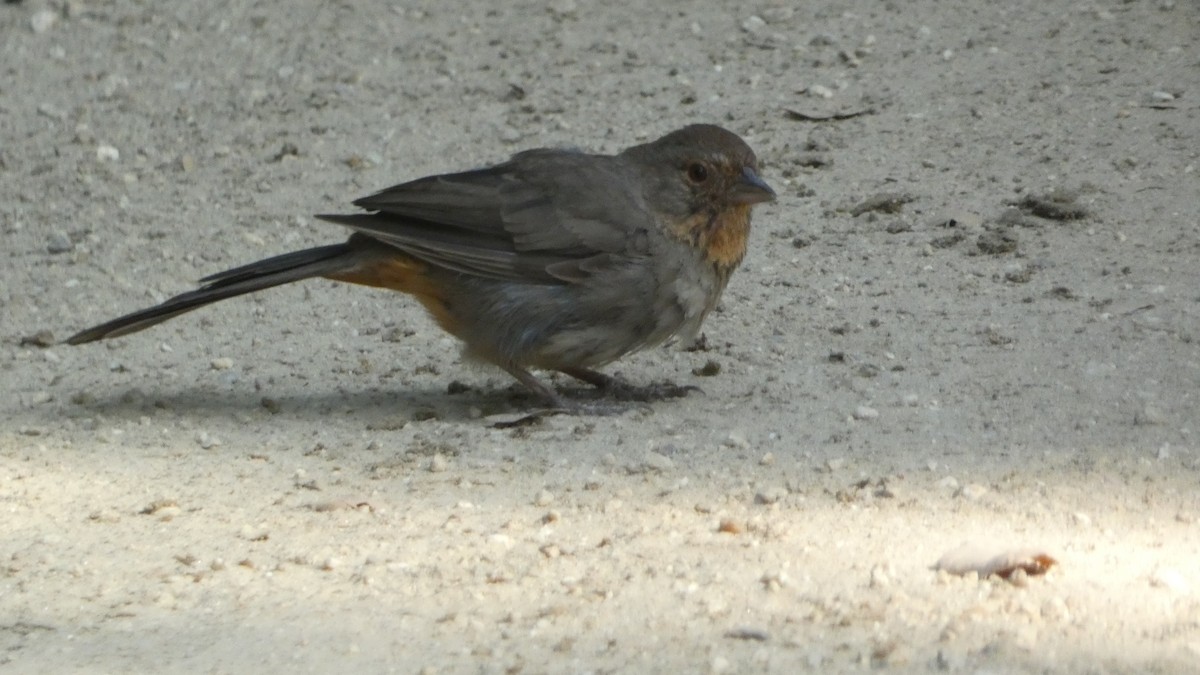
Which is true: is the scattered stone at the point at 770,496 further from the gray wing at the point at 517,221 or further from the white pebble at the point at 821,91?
the white pebble at the point at 821,91

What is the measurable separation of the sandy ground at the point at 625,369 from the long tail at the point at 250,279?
11.4 inches

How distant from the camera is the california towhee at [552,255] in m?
5.48

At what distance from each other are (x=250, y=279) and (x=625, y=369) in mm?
1438

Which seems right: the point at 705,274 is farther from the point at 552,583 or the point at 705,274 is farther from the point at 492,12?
the point at 492,12

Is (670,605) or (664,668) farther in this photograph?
(670,605)

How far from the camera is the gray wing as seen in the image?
5.51m

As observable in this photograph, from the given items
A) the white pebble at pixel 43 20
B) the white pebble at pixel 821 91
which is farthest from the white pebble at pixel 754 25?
the white pebble at pixel 43 20

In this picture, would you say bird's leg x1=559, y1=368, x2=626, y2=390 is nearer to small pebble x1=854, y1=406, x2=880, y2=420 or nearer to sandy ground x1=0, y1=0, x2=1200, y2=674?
sandy ground x1=0, y1=0, x2=1200, y2=674

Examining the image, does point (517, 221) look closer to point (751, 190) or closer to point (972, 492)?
point (751, 190)

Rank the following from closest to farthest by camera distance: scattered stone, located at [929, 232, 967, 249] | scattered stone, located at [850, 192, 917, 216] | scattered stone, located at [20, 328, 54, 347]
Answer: scattered stone, located at [20, 328, 54, 347] < scattered stone, located at [929, 232, 967, 249] < scattered stone, located at [850, 192, 917, 216]

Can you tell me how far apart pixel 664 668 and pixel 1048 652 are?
2.52ft

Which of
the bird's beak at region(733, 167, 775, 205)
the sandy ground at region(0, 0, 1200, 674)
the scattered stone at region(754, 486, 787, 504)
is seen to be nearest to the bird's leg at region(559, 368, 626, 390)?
the sandy ground at region(0, 0, 1200, 674)

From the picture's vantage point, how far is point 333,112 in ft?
28.0

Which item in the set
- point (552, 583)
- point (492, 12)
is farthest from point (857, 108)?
point (552, 583)
